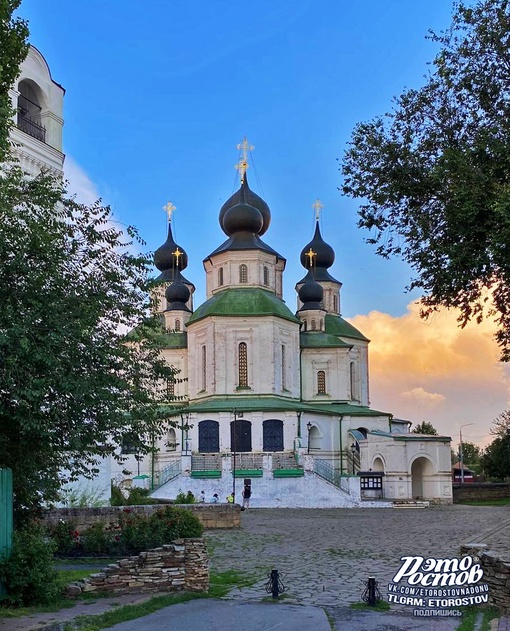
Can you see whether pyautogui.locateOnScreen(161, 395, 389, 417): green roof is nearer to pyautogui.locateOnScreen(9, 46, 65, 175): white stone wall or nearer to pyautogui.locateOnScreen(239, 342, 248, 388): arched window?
pyautogui.locateOnScreen(239, 342, 248, 388): arched window

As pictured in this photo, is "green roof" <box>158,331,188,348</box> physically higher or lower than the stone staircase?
higher

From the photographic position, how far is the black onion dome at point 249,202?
Answer: 60947 millimetres

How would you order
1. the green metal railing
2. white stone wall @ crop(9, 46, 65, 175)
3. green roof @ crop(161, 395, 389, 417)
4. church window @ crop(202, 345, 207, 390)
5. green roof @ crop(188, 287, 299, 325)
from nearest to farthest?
1. white stone wall @ crop(9, 46, 65, 175)
2. the green metal railing
3. green roof @ crop(161, 395, 389, 417)
4. green roof @ crop(188, 287, 299, 325)
5. church window @ crop(202, 345, 207, 390)

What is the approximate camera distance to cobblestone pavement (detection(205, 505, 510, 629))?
1332cm

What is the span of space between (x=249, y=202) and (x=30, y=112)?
37.1m

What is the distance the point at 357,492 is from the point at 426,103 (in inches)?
1215

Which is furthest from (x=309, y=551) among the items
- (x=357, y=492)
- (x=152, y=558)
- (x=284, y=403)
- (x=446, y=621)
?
(x=284, y=403)

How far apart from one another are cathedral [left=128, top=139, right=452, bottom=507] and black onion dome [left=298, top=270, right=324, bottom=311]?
11cm

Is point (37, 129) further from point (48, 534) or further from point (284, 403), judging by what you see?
point (284, 403)

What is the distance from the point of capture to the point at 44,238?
11734 millimetres

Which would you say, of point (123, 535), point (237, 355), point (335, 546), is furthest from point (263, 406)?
point (123, 535)

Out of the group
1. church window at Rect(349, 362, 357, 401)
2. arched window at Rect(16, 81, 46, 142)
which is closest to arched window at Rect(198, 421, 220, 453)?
church window at Rect(349, 362, 357, 401)

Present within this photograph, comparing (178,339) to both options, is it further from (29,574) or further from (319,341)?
(29,574)

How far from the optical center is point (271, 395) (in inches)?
2078
